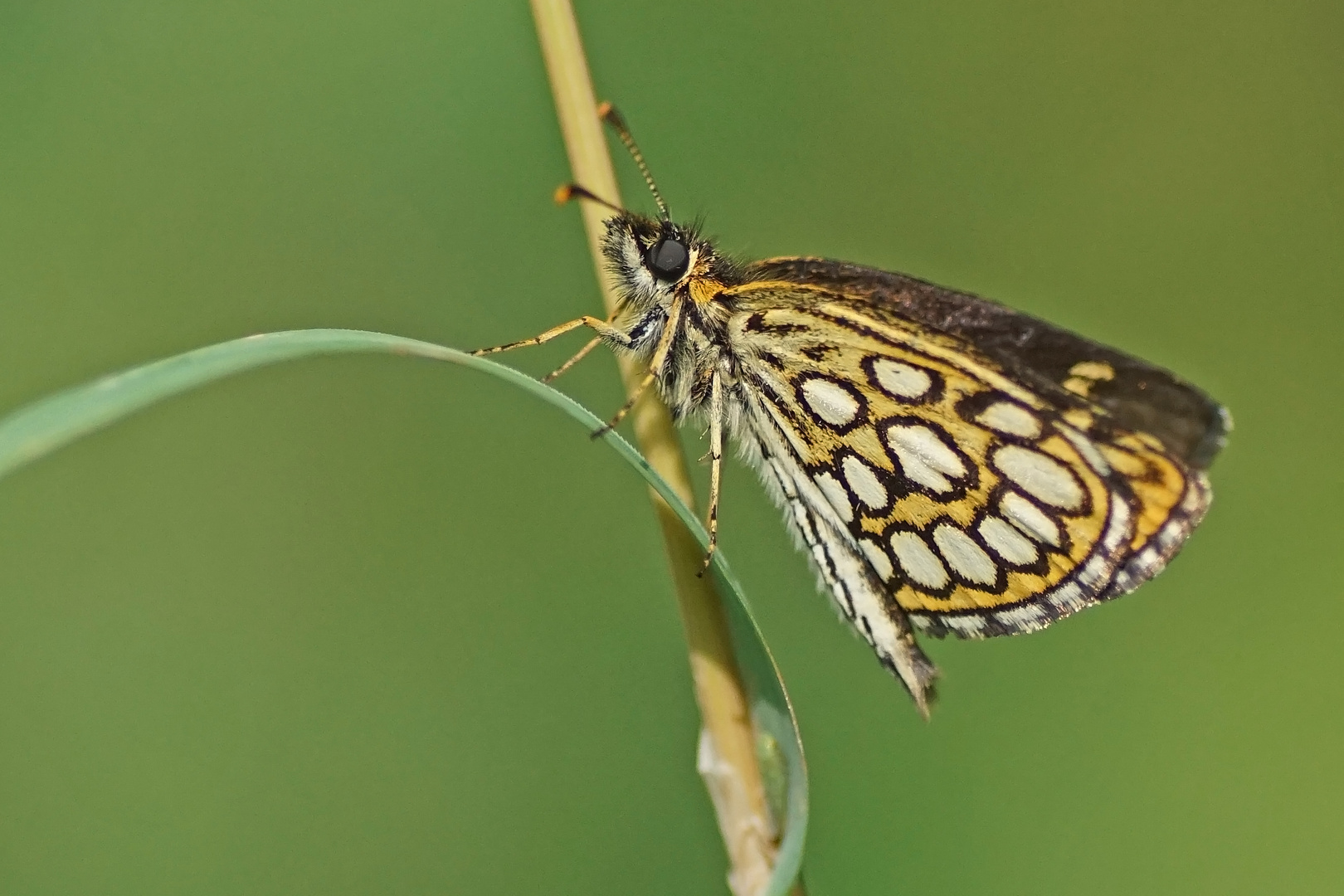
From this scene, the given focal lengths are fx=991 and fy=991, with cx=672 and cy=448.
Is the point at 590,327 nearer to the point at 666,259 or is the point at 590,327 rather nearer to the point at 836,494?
the point at 666,259

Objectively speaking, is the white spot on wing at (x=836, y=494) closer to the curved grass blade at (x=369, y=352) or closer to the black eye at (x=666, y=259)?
the black eye at (x=666, y=259)

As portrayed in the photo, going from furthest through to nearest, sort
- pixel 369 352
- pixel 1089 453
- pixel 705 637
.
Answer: pixel 1089 453, pixel 705 637, pixel 369 352

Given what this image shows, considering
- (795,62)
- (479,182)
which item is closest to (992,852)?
(479,182)

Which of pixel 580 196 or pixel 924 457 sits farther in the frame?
pixel 924 457

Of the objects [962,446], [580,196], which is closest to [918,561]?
[962,446]

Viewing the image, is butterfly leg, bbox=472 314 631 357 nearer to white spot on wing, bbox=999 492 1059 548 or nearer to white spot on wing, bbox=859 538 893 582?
white spot on wing, bbox=859 538 893 582
